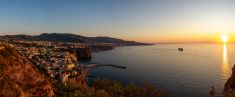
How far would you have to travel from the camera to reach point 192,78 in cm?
13375

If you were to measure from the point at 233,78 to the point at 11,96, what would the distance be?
191 feet

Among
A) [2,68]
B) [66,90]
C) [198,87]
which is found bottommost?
[198,87]

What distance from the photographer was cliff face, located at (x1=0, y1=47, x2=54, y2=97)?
45.4m

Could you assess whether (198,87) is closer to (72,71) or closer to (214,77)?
(214,77)

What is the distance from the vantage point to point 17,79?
52125 mm

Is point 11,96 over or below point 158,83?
over

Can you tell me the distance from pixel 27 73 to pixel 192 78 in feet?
330

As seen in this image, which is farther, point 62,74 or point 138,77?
point 138,77

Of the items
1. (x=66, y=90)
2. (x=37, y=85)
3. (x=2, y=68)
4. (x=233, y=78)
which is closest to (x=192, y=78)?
(x=233, y=78)

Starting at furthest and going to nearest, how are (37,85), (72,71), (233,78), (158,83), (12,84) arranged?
1. (158,83)
2. (72,71)
3. (233,78)
4. (37,85)
5. (12,84)

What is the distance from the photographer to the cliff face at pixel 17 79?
45438 millimetres

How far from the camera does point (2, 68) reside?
166 ft

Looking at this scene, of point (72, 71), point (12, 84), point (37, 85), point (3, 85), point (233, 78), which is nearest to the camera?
point (3, 85)

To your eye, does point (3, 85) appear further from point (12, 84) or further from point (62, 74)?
point (62, 74)
